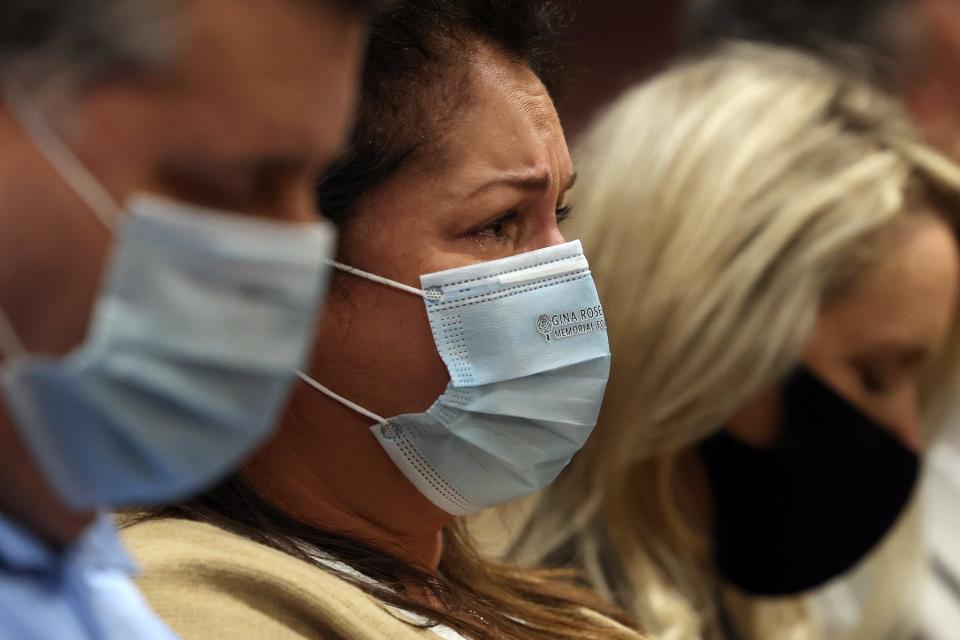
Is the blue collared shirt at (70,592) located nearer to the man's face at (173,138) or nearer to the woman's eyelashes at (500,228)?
the man's face at (173,138)

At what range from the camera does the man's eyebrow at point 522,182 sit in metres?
1.52

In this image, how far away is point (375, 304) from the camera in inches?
58.8

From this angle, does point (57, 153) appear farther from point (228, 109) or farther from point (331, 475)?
point (331, 475)

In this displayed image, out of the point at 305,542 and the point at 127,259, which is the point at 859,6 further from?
the point at 127,259

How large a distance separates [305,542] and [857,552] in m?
1.33

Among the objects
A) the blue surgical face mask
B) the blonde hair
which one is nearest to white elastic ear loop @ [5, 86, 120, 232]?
the blue surgical face mask

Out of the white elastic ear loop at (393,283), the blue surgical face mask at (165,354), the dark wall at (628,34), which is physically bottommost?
the dark wall at (628,34)

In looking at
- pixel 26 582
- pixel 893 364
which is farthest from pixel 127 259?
pixel 893 364

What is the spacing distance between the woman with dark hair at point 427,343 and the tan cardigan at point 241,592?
32mm

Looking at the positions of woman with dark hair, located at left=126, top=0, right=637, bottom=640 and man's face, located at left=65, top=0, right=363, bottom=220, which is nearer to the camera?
man's face, located at left=65, top=0, right=363, bottom=220

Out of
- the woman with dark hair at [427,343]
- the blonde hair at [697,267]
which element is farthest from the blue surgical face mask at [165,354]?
the blonde hair at [697,267]

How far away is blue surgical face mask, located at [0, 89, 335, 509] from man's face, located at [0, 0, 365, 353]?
0.03 feet

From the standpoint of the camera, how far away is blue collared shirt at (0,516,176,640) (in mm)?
869

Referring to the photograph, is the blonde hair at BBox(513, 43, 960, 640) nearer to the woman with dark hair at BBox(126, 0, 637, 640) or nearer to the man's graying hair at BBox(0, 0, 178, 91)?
the woman with dark hair at BBox(126, 0, 637, 640)
